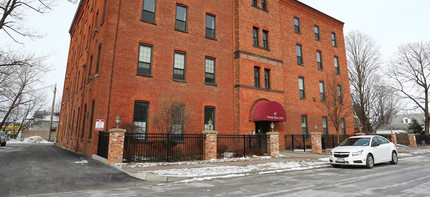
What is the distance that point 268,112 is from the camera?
17172 millimetres

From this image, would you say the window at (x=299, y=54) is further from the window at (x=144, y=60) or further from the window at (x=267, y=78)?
the window at (x=144, y=60)

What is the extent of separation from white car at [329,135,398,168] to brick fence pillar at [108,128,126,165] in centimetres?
1008

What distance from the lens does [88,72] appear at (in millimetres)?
17156

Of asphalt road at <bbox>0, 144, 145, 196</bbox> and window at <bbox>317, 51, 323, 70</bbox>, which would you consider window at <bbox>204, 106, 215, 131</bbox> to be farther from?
window at <bbox>317, 51, 323, 70</bbox>

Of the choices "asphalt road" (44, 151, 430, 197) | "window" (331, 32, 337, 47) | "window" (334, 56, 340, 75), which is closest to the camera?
"asphalt road" (44, 151, 430, 197)

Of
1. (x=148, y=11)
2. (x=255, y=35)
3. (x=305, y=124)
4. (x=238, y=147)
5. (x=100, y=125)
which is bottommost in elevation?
(x=238, y=147)

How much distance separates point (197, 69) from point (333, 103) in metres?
11.8

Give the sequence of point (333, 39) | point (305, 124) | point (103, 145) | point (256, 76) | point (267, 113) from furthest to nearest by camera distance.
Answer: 1. point (333, 39)
2. point (305, 124)
3. point (256, 76)
4. point (267, 113)
5. point (103, 145)

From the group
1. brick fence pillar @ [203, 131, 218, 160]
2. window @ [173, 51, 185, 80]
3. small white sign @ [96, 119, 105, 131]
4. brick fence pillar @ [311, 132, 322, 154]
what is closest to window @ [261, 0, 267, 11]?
window @ [173, 51, 185, 80]

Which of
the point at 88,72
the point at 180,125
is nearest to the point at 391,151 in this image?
the point at 180,125

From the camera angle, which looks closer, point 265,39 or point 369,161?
point 369,161

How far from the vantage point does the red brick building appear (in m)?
13.9

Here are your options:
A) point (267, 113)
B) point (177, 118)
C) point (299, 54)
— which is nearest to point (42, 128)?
point (177, 118)

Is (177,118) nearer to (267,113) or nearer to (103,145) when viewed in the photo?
(103,145)
